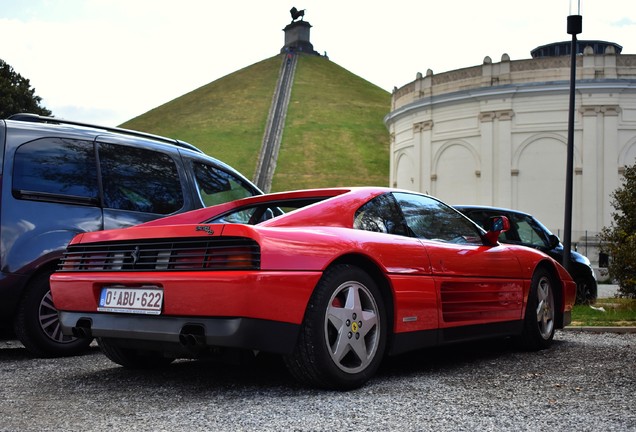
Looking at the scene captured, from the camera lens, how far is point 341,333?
14.8 feet

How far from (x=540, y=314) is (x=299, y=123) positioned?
7664 cm

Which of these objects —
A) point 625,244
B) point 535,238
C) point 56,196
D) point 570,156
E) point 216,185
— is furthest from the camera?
point 570,156

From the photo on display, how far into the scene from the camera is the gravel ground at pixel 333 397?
12.3 feet

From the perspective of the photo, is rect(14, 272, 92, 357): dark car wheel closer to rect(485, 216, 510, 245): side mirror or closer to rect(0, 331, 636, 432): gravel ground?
rect(0, 331, 636, 432): gravel ground

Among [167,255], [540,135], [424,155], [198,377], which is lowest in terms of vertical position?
[198,377]

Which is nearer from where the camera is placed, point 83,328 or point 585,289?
point 83,328

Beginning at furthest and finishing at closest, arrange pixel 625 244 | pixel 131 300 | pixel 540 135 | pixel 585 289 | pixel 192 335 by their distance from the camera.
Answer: pixel 540 135
pixel 585 289
pixel 625 244
pixel 131 300
pixel 192 335

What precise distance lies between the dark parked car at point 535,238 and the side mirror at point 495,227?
15.8 feet

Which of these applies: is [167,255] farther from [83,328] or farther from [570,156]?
[570,156]

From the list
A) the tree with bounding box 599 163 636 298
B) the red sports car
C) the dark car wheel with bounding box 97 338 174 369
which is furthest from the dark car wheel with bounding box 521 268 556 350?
the tree with bounding box 599 163 636 298

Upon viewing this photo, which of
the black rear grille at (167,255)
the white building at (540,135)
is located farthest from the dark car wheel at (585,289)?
the white building at (540,135)

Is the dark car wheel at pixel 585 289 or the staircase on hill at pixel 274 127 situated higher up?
the staircase on hill at pixel 274 127

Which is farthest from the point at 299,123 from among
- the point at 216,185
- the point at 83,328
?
the point at 83,328

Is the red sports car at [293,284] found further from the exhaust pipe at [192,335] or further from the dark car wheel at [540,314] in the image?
the dark car wheel at [540,314]
